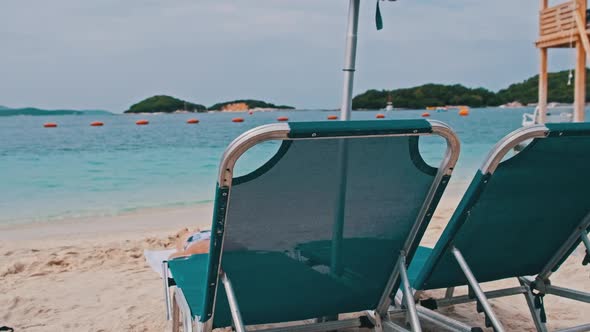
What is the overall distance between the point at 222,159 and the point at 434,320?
1.19 metres

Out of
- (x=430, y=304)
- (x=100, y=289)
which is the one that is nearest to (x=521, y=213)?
(x=430, y=304)

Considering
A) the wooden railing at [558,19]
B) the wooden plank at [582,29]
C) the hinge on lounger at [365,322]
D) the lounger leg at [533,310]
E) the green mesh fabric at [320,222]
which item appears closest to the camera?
the green mesh fabric at [320,222]

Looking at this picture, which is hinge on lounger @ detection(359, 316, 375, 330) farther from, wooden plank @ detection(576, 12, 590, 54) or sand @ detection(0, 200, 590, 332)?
wooden plank @ detection(576, 12, 590, 54)

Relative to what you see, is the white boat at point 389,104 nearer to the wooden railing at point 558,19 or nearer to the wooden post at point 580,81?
the wooden railing at point 558,19

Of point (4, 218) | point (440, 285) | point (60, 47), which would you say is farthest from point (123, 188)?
point (60, 47)

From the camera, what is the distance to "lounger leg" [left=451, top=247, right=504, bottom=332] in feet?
6.46

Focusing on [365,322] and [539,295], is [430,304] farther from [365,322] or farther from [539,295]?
[539,295]

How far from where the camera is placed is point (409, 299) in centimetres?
202

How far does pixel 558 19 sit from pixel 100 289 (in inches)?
411

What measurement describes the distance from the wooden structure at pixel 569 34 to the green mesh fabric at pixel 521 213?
9.22m

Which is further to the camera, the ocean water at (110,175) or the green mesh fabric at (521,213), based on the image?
the ocean water at (110,175)

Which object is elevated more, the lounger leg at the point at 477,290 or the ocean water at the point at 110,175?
the lounger leg at the point at 477,290

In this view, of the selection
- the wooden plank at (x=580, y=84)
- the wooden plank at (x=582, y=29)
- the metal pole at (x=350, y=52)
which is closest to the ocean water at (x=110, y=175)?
the metal pole at (x=350, y=52)

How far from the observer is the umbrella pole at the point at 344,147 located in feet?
5.98
